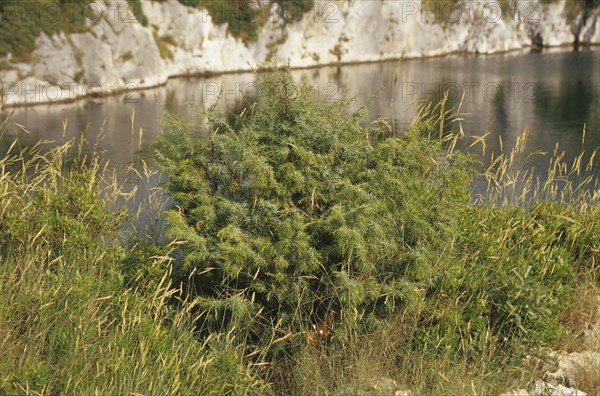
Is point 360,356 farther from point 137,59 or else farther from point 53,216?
point 137,59

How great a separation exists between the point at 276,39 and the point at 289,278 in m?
56.6

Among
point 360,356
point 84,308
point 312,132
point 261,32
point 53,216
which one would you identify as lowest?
point 360,356

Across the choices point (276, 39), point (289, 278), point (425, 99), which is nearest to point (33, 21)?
point (276, 39)

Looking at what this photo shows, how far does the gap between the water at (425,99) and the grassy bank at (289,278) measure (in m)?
1.34

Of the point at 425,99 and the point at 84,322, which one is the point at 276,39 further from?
the point at 84,322

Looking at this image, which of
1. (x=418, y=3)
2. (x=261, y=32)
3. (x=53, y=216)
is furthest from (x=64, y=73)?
(x=418, y=3)

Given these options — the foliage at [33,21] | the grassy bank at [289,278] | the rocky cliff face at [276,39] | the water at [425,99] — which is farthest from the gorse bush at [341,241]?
the foliage at [33,21]

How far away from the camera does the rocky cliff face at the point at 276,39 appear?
40.0 meters

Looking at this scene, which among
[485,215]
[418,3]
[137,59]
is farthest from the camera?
[418,3]

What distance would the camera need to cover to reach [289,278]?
604 centimetres

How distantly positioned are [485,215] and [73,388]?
4847 millimetres

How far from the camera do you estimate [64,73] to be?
39875 mm

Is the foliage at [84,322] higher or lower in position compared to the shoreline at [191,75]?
lower

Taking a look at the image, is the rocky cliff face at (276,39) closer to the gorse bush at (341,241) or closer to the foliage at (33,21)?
the foliage at (33,21)
